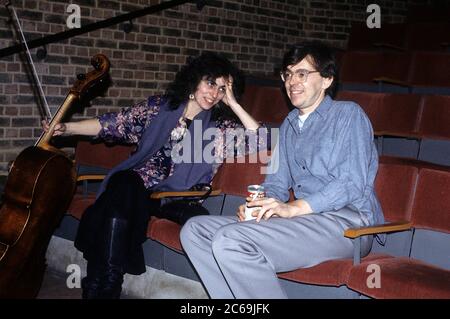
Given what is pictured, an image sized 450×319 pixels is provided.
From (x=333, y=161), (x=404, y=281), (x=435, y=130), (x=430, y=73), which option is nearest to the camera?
(x=404, y=281)

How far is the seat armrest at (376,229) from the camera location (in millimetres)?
2236

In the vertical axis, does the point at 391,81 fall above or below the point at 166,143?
above

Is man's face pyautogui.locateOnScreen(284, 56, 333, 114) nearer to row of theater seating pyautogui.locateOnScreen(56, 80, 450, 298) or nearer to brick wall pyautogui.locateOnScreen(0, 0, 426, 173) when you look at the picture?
row of theater seating pyautogui.locateOnScreen(56, 80, 450, 298)

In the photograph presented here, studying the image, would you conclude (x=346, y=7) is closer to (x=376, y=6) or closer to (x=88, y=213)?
(x=376, y=6)

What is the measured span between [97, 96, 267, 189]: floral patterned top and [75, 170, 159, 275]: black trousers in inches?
6.9

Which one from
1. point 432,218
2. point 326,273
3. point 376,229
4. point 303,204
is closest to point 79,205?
point 303,204

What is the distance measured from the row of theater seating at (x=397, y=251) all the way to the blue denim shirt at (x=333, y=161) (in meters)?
0.15

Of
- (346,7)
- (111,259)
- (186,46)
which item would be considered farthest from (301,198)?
(346,7)

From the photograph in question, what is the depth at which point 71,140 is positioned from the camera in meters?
4.20

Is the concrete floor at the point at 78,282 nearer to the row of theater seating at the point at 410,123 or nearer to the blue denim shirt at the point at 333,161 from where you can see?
the blue denim shirt at the point at 333,161

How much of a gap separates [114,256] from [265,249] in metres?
0.85

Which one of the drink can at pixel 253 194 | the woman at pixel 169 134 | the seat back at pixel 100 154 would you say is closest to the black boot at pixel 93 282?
the woman at pixel 169 134

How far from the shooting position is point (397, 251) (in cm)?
263

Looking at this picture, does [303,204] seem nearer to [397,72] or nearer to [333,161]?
[333,161]
